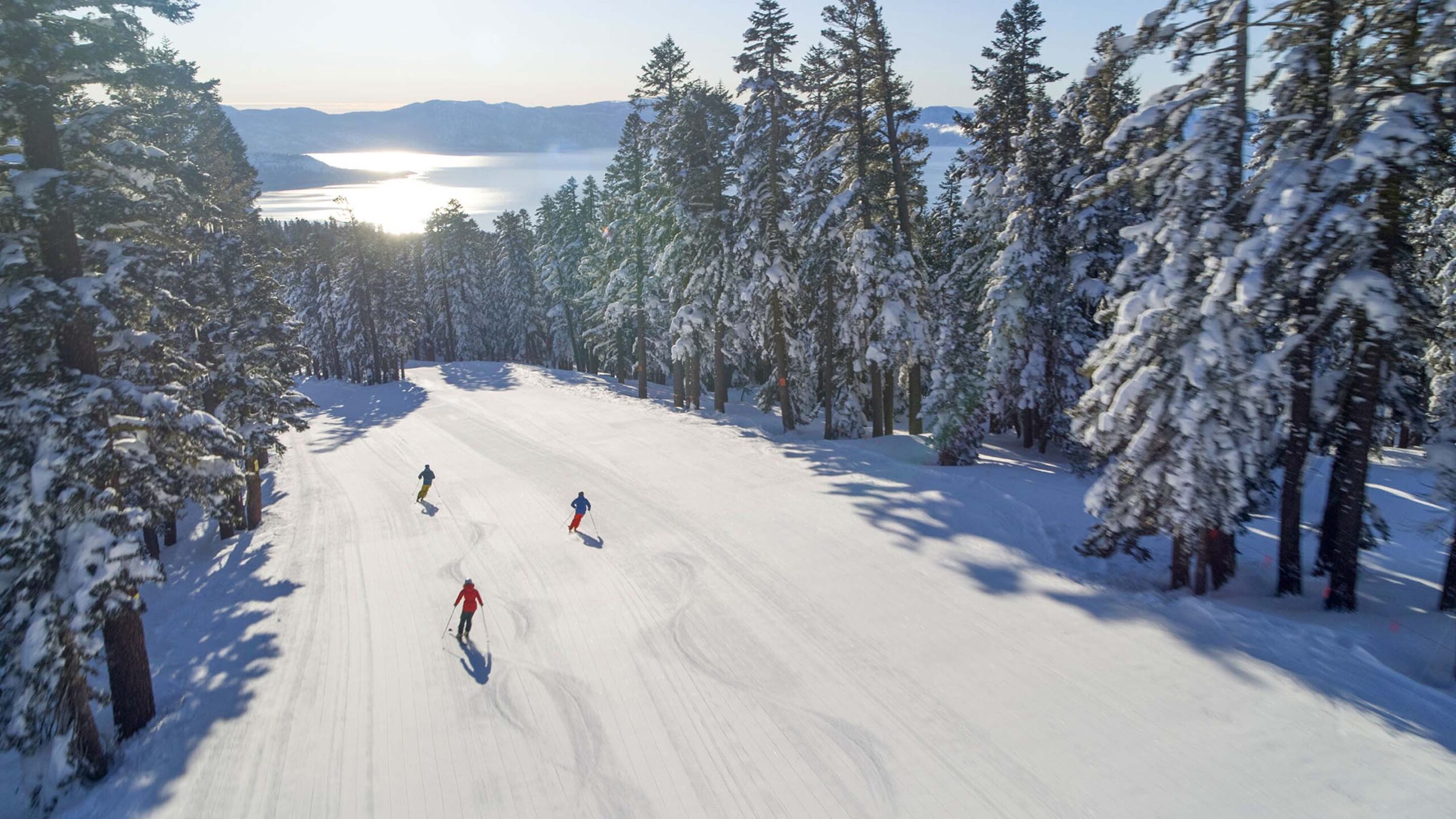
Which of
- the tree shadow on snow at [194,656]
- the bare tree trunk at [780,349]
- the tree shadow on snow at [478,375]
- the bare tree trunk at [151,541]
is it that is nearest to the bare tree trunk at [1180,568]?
the bare tree trunk at [780,349]

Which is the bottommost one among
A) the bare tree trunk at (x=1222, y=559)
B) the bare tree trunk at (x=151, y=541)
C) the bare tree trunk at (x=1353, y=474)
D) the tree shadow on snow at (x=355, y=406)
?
the tree shadow on snow at (x=355, y=406)

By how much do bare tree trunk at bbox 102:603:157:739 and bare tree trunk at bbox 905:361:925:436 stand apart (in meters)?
26.1

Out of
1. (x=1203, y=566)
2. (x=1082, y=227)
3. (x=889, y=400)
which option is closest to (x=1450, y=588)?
(x=1203, y=566)

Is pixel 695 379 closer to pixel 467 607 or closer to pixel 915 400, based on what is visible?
pixel 915 400

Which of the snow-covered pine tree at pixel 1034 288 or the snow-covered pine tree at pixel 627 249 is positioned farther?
the snow-covered pine tree at pixel 627 249

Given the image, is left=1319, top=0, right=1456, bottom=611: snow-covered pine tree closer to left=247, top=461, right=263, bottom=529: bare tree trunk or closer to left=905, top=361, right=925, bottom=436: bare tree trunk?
left=905, top=361, right=925, bottom=436: bare tree trunk

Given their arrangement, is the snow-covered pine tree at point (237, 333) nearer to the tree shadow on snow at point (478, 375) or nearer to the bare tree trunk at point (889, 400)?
the tree shadow on snow at point (478, 375)

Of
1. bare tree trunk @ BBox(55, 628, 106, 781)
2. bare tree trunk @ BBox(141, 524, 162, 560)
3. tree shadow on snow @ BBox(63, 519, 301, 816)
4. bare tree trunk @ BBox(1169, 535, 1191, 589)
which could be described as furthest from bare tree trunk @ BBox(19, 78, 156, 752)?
bare tree trunk @ BBox(1169, 535, 1191, 589)

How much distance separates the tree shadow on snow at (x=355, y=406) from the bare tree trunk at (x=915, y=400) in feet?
84.6

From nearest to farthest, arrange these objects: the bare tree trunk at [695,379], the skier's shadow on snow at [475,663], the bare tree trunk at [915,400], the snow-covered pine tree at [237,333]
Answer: the skier's shadow on snow at [475,663] < the snow-covered pine tree at [237,333] < the bare tree trunk at [915,400] < the bare tree trunk at [695,379]

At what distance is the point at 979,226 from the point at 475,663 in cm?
2392

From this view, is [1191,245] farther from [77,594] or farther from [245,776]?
[77,594]

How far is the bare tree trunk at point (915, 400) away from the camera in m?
31.4

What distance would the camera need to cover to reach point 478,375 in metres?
53.3
